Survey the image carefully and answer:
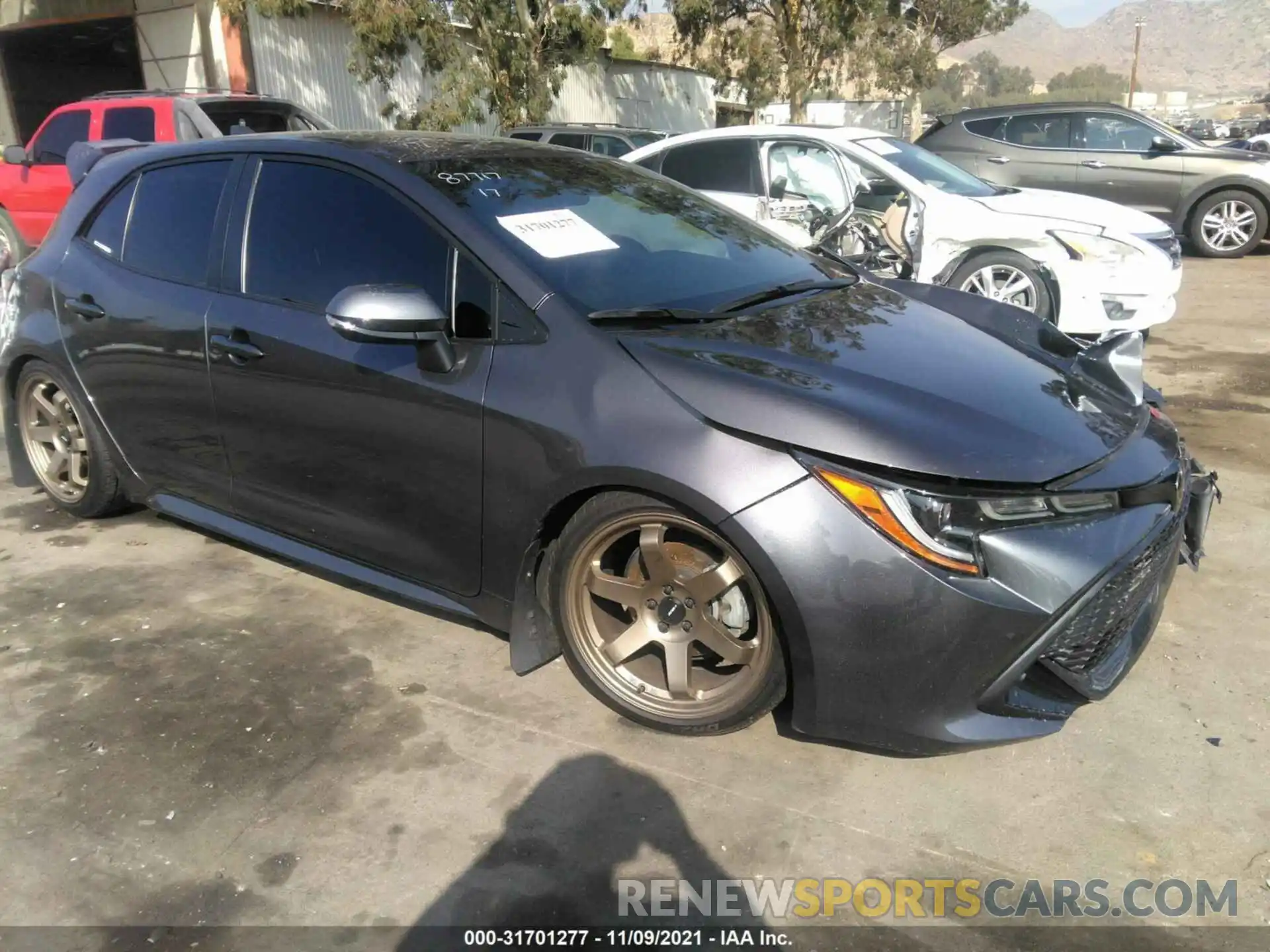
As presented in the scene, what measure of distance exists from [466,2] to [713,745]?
14.8 metres

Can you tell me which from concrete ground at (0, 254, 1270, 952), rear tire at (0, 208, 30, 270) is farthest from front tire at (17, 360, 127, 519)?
rear tire at (0, 208, 30, 270)

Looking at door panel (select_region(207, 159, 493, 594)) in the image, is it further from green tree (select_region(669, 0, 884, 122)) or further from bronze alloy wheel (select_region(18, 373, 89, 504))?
green tree (select_region(669, 0, 884, 122))

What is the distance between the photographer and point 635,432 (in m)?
2.60

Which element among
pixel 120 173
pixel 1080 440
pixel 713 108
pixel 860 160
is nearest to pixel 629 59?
pixel 713 108

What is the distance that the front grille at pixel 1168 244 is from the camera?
705cm

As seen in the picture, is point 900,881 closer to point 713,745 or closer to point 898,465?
point 713,745

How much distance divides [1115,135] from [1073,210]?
5767mm

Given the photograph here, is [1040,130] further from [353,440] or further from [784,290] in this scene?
[353,440]

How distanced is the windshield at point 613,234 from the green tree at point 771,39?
2099cm

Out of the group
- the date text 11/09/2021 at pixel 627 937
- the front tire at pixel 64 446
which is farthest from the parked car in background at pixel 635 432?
the date text 11/09/2021 at pixel 627 937

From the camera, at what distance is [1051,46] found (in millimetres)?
195250

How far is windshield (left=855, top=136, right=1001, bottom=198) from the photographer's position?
7465 mm

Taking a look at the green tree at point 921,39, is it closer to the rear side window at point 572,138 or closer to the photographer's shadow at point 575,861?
the rear side window at point 572,138

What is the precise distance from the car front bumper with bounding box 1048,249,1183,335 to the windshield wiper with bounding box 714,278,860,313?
145 inches
